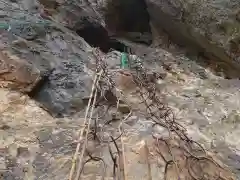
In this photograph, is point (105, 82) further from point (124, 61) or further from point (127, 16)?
point (127, 16)

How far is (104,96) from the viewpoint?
2.47 metres

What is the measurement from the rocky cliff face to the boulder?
0.03ft

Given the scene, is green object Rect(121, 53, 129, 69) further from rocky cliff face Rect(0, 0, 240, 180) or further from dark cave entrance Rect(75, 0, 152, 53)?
dark cave entrance Rect(75, 0, 152, 53)

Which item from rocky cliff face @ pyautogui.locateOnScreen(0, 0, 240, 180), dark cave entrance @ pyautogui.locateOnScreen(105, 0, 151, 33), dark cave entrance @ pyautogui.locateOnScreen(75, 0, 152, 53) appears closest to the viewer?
rocky cliff face @ pyautogui.locateOnScreen(0, 0, 240, 180)

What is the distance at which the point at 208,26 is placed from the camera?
3.40 meters

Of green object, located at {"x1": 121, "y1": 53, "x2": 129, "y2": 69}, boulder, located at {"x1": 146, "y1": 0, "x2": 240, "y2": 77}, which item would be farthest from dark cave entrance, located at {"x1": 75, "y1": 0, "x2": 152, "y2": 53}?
green object, located at {"x1": 121, "y1": 53, "x2": 129, "y2": 69}

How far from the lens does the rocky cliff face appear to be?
1.78m

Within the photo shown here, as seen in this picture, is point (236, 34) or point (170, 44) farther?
point (170, 44)

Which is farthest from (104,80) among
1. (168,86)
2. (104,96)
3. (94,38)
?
(94,38)

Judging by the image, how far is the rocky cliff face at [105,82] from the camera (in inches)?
70.2

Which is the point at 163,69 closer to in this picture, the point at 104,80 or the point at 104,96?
the point at 104,80

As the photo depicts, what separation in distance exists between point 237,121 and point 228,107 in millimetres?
220

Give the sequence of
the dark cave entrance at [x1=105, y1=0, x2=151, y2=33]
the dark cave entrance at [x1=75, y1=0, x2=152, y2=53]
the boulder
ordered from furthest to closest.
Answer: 1. the dark cave entrance at [x1=105, y1=0, x2=151, y2=33]
2. the dark cave entrance at [x1=75, y1=0, x2=152, y2=53]
3. the boulder

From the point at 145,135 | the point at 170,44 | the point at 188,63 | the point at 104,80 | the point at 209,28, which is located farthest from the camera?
the point at 170,44
